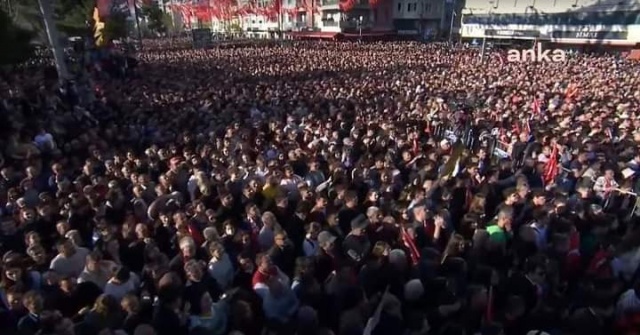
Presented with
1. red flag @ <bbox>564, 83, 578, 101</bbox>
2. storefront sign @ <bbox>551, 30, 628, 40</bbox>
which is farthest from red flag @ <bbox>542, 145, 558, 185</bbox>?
storefront sign @ <bbox>551, 30, 628, 40</bbox>

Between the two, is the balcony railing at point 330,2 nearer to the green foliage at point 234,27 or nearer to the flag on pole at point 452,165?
the green foliage at point 234,27

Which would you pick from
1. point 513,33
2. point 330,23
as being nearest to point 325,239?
point 513,33

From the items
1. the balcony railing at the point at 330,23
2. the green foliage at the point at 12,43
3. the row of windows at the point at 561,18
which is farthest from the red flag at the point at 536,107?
the balcony railing at the point at 330,23

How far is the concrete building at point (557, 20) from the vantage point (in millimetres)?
40781

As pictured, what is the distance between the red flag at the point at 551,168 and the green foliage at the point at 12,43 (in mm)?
20243

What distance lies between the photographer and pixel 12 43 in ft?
67.5

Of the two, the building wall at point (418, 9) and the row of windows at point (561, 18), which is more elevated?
the building wall at point (418, 9)

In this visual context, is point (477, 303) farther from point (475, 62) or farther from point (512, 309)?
point (475, 62)

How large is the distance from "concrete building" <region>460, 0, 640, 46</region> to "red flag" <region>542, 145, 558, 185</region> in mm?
36730

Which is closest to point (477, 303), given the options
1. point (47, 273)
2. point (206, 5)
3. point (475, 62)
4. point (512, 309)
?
point (512, 309)

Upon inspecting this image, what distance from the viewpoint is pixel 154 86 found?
20.0 meters

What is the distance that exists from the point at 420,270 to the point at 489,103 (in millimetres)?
11737

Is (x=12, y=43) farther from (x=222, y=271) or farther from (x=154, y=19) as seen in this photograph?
(x=154, y=19)

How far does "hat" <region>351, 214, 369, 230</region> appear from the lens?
583 cm
